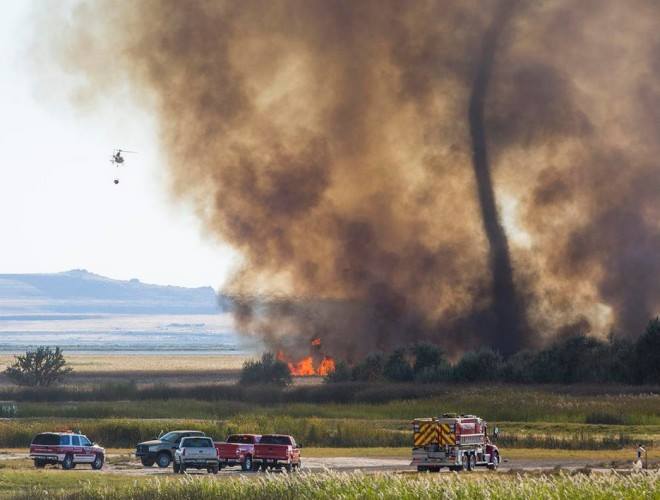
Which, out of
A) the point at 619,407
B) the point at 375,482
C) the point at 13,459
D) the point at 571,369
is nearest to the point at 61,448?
the point at 13,459

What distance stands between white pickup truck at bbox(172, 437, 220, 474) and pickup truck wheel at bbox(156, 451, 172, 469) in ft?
10.5

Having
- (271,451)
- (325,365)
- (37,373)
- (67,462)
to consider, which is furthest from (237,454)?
(37,373)

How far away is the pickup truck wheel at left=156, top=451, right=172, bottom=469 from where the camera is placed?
7181 cm

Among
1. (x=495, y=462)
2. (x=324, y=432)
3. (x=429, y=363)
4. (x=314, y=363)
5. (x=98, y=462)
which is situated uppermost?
(x=314, y=363)

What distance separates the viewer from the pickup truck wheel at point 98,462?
228ft

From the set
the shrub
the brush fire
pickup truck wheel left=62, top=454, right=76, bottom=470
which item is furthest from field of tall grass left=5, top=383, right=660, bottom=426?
pickup truck wheel left=62, top=454, right=76, bottom=470

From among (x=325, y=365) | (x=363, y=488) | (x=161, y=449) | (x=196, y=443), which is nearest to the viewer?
(x=363, y=488)

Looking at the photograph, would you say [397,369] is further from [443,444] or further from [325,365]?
[443,444]

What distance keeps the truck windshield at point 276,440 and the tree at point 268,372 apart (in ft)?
194

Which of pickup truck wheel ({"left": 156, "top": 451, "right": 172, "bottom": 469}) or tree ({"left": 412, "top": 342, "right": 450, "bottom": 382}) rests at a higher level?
tree ({"left": 412, "top": 342, "right": 450, "bottom": 382})

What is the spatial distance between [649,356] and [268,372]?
3615cm

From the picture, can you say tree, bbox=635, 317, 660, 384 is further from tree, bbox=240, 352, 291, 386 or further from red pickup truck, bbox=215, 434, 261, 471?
red pickup truck, bbox=215, 434, 261, 471

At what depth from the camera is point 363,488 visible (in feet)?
149

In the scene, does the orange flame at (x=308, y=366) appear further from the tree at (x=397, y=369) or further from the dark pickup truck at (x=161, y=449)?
the dark pickup truck at (x=161, y=449)
